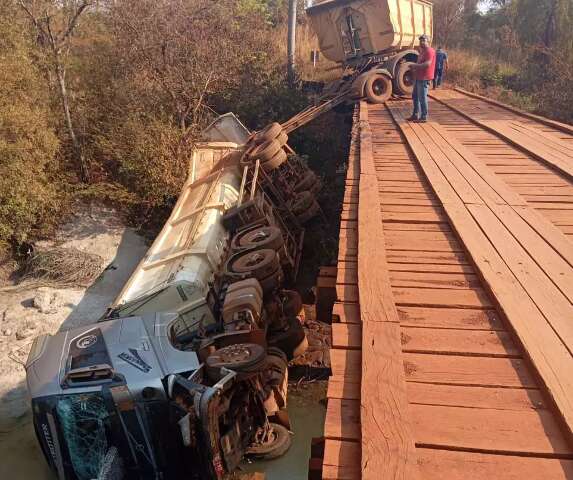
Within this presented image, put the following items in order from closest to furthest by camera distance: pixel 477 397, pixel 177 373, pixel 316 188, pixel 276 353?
pixel 477 397, pixel 177 373, pixel 276 353, pixel 316 188

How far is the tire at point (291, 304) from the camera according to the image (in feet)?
24.1

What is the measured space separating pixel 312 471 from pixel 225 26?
1322 centimetres

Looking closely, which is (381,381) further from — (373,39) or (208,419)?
(373,39)

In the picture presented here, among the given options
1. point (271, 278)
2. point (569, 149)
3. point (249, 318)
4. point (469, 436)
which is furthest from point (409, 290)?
point (569, 149)

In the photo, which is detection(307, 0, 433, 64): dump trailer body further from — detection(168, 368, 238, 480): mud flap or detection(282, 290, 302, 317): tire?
detection(168, 368, 238, 480): mud flap

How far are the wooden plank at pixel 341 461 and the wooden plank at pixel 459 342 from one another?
2.53ft

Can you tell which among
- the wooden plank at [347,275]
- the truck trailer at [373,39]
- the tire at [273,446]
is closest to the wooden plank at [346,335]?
the wooden plank at [347,275]

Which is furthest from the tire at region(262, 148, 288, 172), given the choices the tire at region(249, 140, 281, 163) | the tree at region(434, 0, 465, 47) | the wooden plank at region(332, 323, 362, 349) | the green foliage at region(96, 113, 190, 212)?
the tree at region(434, 0, 465, 47)

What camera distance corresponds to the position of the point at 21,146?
9547 millimetres

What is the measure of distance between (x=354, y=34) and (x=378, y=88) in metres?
2.37

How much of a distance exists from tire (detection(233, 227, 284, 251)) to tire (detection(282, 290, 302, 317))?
880 mm

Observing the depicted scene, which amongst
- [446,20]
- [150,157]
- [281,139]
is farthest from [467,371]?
[446,20]

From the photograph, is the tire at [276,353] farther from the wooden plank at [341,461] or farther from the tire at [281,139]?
the tire at [281,139]

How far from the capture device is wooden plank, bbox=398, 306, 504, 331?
2.87 meters
